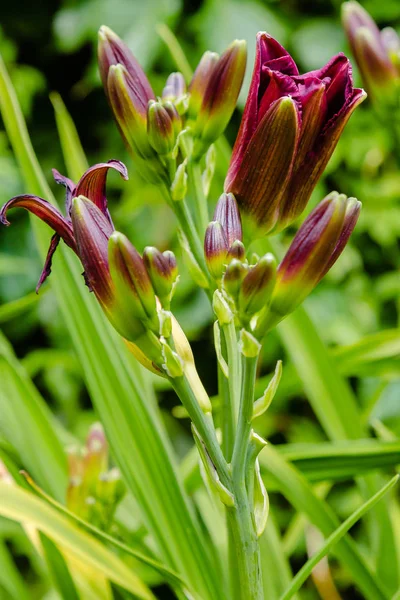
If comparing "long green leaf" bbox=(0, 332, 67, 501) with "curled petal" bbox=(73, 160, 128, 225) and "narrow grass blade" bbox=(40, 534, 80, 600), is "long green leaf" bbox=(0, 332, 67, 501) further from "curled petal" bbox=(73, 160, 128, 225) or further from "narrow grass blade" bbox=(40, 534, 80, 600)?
"curled petal" bbox=(73, 160, 128, 225)

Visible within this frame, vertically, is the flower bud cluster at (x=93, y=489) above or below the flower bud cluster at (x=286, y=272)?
→ below

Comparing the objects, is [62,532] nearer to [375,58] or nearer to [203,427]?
[203,427]

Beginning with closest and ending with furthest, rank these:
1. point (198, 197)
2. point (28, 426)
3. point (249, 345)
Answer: point (249, 345) → point (198, 197) → point (28, 426)

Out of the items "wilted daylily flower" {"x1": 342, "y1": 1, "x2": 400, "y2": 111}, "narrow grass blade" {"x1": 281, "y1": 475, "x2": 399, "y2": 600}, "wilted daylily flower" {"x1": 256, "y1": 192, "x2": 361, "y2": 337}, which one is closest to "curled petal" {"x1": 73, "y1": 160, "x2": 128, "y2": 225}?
"wilted daylily flower" {"x1": 256, "y1": 192, "x2": 361, "y2": 337}

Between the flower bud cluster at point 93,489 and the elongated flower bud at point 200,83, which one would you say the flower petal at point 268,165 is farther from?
the flower bud cluster at point 93,489

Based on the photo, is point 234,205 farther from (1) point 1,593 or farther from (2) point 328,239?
(1) point 1,593

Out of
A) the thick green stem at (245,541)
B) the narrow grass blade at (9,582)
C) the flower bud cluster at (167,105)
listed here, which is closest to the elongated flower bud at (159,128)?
the flower bud cluster at (167,105)

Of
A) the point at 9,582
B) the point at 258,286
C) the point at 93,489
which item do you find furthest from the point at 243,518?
the point at 9,582

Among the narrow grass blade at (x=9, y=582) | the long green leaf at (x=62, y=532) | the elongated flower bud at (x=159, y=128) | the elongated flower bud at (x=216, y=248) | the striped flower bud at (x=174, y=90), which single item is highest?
the striped flower bud at (x=174, y=90)
